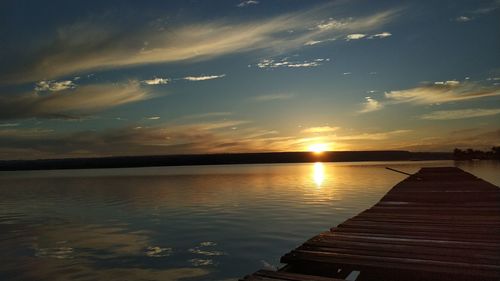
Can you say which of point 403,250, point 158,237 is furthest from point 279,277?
point 158,237

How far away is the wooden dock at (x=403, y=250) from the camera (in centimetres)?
749

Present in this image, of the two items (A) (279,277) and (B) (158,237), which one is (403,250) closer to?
(A) (279,277)

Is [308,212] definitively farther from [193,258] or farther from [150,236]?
[193,258]

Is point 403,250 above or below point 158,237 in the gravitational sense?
above

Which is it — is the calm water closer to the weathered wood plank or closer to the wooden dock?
the wooden dock

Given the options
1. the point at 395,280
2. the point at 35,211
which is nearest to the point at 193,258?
the point at 395,280

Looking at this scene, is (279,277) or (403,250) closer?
(279,277)

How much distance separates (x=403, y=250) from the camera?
8914mm

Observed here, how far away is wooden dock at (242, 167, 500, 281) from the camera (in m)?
7.49

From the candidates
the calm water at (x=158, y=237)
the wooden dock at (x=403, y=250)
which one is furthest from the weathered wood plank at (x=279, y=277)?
the calm water at (x=158, y=237)

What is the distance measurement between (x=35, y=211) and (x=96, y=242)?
1530 cm

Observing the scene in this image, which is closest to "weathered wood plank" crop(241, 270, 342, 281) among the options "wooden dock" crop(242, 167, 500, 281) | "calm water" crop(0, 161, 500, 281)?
"wooden dock" crop(242, 167, 500, 281)

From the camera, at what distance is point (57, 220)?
2597cm

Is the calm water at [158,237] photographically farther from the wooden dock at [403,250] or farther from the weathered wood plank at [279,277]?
the weathered wood plank at [279,277]
